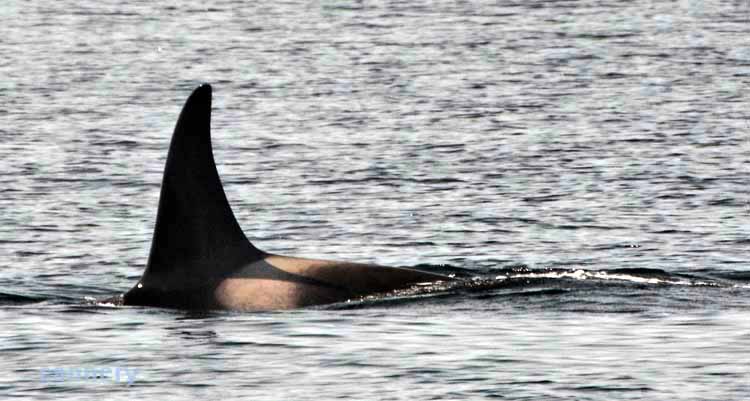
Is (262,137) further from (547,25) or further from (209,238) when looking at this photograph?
(547,25)

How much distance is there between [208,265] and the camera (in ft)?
61.1

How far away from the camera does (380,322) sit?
58.6 ft

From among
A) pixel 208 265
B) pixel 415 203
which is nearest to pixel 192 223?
pixel 208 265

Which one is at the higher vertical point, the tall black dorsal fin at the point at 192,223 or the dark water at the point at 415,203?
the tall black dorsal fin at the point at 192,223

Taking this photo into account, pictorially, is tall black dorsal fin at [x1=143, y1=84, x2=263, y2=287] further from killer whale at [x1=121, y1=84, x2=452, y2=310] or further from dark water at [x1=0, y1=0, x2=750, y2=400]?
dark water at [x1=0, y1=0, x2=750, y2=400]

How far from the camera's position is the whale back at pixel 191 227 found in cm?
1850

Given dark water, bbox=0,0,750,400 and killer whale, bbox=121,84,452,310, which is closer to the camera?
dark water, bbox=0,0,750,400

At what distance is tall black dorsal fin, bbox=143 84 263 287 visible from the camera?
60.7 ft

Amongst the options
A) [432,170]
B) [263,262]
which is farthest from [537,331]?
[432,170]

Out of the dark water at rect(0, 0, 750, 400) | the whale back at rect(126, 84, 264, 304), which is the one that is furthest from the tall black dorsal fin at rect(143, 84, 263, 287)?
the dark water at rect(0, 0, 750, 400)

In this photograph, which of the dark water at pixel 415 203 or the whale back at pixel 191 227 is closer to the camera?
the dark water at pixel 415 203

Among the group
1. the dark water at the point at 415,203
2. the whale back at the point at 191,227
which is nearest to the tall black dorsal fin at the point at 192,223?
the whale back at the point at 191,227

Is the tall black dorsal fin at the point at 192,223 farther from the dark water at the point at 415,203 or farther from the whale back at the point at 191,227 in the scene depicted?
the dark water at the point at 415,203

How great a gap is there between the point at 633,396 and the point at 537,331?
8.92 feet
